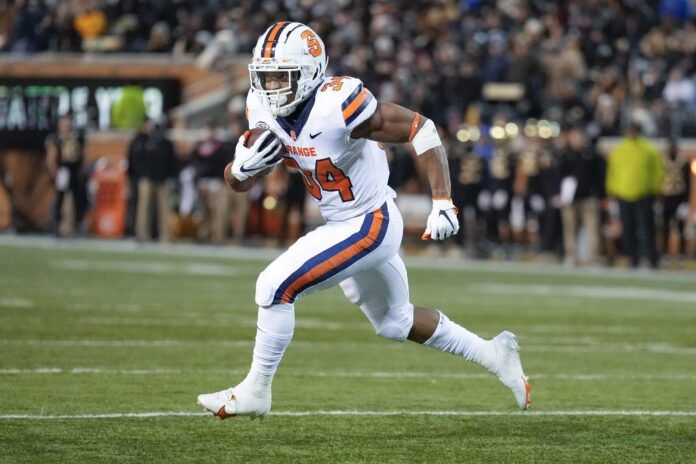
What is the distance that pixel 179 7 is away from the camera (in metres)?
24.2

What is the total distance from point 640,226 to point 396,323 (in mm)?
11398

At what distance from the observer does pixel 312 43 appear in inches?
223

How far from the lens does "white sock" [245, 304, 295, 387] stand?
17.8 feet

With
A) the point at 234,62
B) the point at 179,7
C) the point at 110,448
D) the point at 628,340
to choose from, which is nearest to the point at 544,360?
the point at 628,340

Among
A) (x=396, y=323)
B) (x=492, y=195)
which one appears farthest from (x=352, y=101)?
(x=492, y=195)

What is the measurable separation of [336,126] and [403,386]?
1857 millimetres

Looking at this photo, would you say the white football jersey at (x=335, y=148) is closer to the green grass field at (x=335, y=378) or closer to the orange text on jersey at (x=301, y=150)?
the orange text on jersey at (x=301, y=150)

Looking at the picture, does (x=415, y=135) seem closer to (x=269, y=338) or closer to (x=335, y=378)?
(x=269, y=338)

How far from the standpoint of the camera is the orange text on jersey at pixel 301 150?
18.2 feet

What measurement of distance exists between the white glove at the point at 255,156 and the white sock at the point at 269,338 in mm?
518

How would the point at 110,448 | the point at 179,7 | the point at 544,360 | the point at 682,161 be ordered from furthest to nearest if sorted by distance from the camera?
the point at 179,7 < the point at 682,161 < the point at 544,360 < the point at 110,448

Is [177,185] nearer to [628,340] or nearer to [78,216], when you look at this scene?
[78,216]

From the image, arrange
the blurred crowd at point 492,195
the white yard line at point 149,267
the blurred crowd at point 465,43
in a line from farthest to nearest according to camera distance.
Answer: the blurred crowd at point 465,43 → the blurred crowd at point 492,195 → the white yard line at point 149,267

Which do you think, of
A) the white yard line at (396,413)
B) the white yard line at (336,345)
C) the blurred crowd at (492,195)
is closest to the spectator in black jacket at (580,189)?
the blurred crowd at (492,195)
